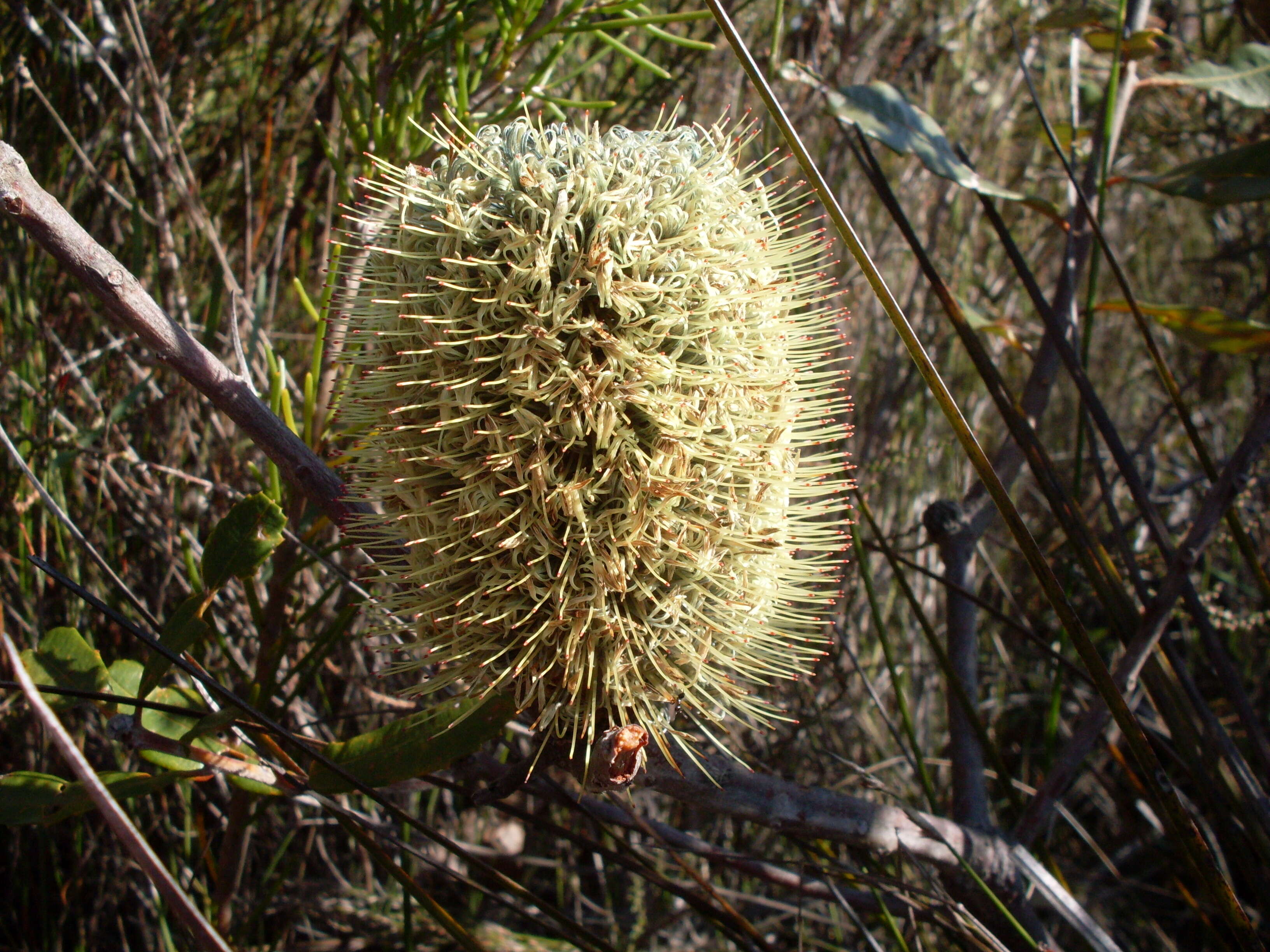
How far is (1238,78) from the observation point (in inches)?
56.5

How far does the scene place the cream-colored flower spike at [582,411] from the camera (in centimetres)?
88

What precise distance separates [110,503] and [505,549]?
1.25m

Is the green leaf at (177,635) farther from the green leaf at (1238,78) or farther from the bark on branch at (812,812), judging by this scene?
the green leaf at (1238,78)

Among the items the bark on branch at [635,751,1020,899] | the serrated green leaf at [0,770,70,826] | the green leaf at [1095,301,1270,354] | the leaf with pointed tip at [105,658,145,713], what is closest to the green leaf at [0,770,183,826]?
the serrated green leaf at [0,770,70,826]

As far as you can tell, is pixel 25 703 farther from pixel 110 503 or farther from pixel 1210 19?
pixel 1210 19

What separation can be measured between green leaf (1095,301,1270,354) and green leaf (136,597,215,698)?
1366 millimetres

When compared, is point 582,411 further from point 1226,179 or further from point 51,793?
Answer: point 1226,179

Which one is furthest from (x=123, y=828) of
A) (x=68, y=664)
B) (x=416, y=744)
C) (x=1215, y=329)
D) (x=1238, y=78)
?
(x=1238, y=78)

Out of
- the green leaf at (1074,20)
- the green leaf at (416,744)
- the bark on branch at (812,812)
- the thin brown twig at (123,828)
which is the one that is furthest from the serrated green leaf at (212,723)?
the green leaf at (1074,20)

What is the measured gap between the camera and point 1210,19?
3475 millimetres

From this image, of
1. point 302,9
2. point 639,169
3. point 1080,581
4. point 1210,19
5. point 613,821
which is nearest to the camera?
point 639,169

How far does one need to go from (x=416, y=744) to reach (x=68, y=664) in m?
0.41

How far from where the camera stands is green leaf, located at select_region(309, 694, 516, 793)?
0.89 m

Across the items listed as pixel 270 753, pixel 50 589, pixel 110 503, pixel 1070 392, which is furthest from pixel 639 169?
pixel 1070 392
